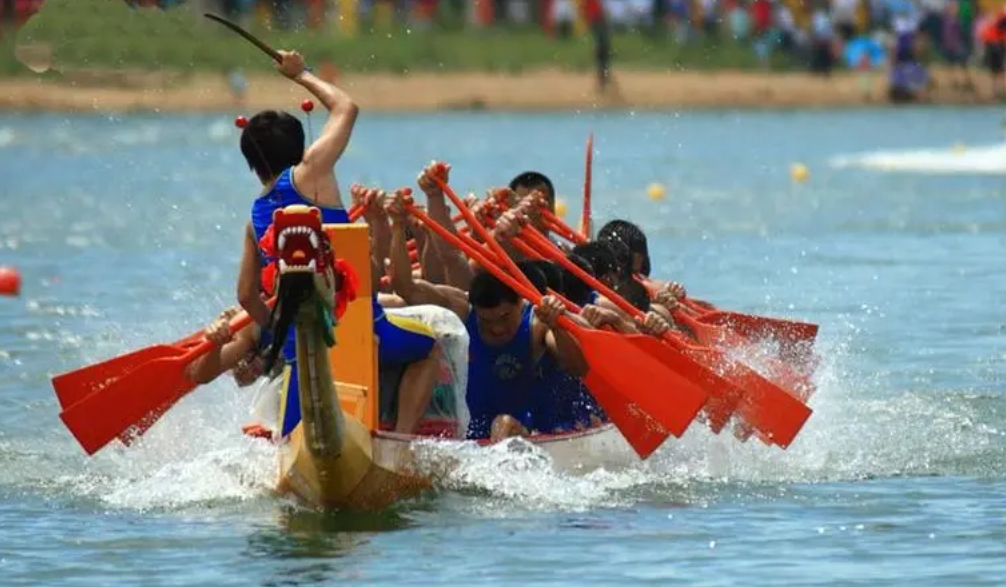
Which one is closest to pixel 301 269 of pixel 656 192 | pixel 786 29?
pixel 656 192

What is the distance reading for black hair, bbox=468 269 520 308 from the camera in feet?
42.9

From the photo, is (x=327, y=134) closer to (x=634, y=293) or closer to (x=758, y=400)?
(x=758, y=400)

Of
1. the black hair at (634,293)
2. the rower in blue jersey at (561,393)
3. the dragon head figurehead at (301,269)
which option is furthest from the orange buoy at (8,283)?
the dragon head figurehead at (301,269)

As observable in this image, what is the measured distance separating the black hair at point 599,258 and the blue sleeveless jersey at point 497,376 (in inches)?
50.2

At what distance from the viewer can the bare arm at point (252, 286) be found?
39.6 ft

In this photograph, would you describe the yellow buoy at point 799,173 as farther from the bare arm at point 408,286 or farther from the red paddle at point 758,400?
the bare arm at point 408,286

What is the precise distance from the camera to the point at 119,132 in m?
54.4

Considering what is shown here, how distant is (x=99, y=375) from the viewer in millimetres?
13312

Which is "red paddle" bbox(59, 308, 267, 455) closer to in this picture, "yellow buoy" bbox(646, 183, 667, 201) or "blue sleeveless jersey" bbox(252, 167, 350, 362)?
"blue sleeveless jersey" bbox(252, 167, 350, 362)

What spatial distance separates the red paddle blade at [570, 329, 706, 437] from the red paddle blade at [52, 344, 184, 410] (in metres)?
2.02

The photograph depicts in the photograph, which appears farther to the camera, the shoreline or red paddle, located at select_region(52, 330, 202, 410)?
the shoreline

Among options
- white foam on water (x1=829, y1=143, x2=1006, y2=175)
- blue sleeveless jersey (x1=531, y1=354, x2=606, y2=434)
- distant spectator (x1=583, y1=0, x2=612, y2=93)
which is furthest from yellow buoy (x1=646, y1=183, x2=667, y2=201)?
blue sleeveless jersey (x1=531, y1=354, x2=606, y2=434)

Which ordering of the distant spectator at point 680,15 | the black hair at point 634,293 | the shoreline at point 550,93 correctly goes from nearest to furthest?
1. the black hair at point 634,293
2. the distant spectator at point 680,15
3. the shoreline at point 550,93

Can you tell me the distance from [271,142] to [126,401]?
5.76 ft
